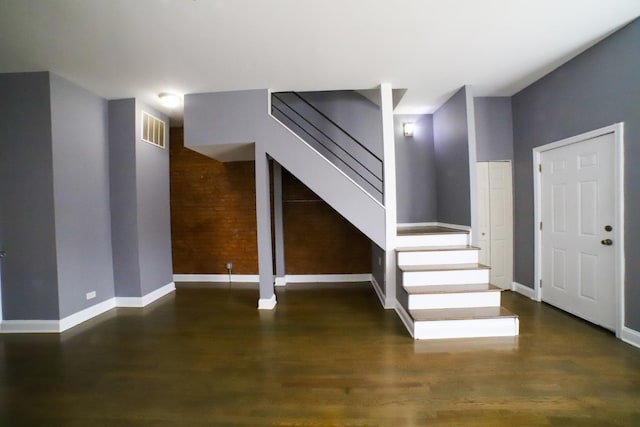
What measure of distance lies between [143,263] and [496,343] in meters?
4.52

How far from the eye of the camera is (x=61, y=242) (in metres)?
2.97

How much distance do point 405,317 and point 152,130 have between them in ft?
14.7

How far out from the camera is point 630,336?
241cm

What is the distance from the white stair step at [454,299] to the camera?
276 centimetres

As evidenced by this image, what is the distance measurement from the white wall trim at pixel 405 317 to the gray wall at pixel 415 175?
5.76 feet

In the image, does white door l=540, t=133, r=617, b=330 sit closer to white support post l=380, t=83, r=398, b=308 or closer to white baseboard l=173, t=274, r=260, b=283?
white support post l=380, t=83, r=398, b=308

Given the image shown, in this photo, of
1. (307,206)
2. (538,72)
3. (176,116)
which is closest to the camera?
(538,72)

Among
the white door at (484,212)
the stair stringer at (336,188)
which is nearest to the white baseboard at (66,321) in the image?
the stair stringer at (336,188)

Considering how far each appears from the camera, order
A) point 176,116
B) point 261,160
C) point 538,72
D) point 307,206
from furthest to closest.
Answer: point 307,206
point 176,116
point 261,160
point 538,72

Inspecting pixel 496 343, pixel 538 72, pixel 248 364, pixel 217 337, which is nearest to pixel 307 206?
pixel 217 337

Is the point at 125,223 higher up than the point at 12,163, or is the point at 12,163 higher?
the point at 12,163

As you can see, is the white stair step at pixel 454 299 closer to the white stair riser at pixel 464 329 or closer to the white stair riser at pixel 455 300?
the white stair riser at pixel 455 300

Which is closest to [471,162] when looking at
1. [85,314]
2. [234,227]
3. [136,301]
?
[234,227]

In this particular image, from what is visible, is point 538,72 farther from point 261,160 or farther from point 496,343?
point 261,160
